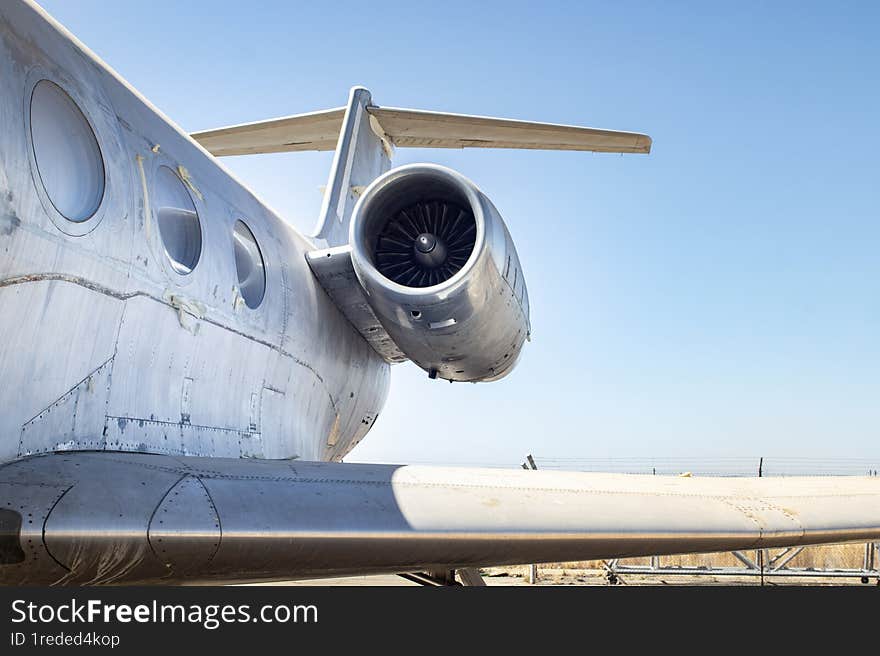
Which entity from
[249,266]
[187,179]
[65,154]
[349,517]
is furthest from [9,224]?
[249,266]

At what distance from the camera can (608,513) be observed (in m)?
3.74

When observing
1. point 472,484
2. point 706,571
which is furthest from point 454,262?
point 706,571

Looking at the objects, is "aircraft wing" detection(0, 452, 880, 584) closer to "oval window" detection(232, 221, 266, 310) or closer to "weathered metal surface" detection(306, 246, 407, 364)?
"oval window" detection(232, 221, 266, 310)

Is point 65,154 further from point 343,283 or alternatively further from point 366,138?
point 366,138

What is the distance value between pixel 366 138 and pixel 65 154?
5.89 metres

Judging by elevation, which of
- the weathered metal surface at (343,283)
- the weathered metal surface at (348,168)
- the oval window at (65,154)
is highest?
the weathered metal surface at (348,168)

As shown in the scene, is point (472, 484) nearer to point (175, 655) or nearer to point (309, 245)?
point (175, 655)

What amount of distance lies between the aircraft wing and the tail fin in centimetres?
464

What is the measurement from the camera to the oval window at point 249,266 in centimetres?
560

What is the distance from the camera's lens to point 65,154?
3.67 m

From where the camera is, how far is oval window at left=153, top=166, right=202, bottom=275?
451 centimetres

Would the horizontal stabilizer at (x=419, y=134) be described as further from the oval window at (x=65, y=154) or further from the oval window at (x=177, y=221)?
the oval window at (x=65, y=154)

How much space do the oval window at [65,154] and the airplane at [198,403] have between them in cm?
1

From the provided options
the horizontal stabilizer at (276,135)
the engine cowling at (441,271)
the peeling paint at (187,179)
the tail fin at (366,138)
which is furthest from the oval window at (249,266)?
the horizontal stabilizer at (276,135)
